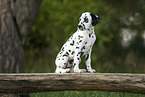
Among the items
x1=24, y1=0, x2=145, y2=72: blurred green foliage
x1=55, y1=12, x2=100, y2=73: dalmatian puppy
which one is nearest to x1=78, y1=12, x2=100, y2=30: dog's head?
x1=55, y1=12, x2=100, y2=73: dalmatian puppy

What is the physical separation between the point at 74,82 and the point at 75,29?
16.1 feet

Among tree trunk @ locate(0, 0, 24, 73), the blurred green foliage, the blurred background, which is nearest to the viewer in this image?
tree trunk @ locate(0, 0, 24, 73)

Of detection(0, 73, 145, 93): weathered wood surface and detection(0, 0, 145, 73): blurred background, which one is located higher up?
detection(0, 0, 145, 73): blurred background

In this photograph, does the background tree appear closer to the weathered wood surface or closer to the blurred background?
the blurred background

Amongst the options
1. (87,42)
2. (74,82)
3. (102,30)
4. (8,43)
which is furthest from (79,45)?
(102,30)

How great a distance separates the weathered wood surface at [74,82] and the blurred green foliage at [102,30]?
422 cm

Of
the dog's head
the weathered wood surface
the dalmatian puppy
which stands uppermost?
the dog's head

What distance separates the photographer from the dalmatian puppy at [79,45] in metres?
2.71

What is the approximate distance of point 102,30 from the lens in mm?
8414

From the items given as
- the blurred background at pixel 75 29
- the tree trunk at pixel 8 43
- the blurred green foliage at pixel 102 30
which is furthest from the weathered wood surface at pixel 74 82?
the blurred green foliage at pixel 102 30

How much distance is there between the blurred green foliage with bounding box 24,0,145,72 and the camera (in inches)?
298

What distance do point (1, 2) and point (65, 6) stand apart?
2983 mm

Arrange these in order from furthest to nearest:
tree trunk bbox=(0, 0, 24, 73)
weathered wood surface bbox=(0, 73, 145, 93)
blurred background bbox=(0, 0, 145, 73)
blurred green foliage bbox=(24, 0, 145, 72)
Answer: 1. blurred green foliage bbox=(24, 0, 145, 72)
2. blurred background bbox=(0, 0, 145, 73)
3. tree trunk bbox=(0, 0, 24, 73)
4. weathered wood surface bbox=(0, 73, 145, 93)

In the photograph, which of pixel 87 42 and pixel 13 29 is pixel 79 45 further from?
pixel 13 29
